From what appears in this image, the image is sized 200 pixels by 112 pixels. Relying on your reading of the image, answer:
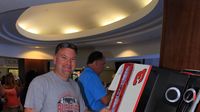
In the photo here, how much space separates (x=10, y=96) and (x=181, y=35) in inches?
175

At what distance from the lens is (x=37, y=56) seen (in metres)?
6.27

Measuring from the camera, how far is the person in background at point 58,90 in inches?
52.0

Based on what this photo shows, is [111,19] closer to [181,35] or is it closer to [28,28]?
[28,28]

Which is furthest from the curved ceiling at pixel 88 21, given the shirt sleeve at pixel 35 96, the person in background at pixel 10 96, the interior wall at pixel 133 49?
the shirt sleeve at pixel 35 96

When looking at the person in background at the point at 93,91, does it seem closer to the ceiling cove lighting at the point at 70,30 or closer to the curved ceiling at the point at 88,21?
the curved ceiling at the point at 88,21

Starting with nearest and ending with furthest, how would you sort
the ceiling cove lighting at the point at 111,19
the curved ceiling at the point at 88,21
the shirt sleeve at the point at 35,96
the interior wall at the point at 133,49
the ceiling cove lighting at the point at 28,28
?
the shirt sleeve at the point at 35,96 < the curved ceiling at the point at 88,21 < the ceiling cove lighting at the point at 111,19 < the interior wall at the point at 133,49 < the ceiling cove lighting at the point at 28,28

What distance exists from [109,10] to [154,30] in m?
0.87

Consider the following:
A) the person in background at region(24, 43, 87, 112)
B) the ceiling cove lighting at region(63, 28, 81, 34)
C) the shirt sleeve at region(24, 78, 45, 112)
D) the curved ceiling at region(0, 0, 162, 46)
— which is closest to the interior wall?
the curved ceiling at region(0, 0, 162, 46)

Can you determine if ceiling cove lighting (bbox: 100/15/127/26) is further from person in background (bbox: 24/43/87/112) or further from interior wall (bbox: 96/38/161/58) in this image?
person in background (bbox: 24/43/87/112)

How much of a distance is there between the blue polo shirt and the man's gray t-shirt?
50cm

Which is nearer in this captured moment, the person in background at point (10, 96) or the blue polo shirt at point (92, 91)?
the blue polo shirt at point (92, 91)

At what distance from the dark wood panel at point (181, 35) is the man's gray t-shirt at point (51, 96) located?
636 millimetres

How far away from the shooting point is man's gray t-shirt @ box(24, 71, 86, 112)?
1.32m

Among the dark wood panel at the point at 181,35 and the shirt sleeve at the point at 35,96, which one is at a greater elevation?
the dark wood panel at the point at 181,35
